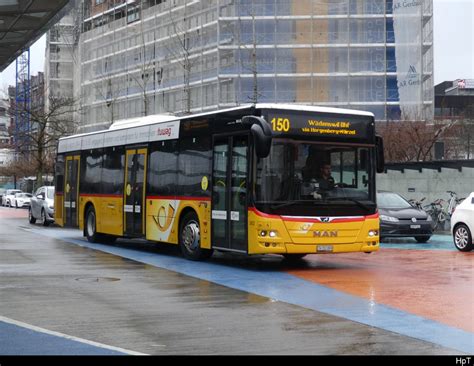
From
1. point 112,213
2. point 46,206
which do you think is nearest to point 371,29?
point 46,206

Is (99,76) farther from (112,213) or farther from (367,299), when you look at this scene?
(367,299)

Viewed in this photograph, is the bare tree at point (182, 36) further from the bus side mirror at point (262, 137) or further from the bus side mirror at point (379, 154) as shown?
the bus side mirror at point (262, 137)

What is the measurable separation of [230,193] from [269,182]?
1055mm

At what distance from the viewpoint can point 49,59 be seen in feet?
347

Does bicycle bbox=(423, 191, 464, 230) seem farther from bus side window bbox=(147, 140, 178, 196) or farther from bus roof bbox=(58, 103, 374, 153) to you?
bus side window bbox=(147, 140, 178, 196)

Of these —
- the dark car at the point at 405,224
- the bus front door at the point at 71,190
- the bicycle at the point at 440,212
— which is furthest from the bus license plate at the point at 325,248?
the bicycle at the point at 440,212

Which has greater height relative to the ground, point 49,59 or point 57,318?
point 49,59

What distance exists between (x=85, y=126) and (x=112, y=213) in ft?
218

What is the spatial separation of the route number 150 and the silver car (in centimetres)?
1893

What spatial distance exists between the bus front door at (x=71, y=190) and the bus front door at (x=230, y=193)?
8354 mm

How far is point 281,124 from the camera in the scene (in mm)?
13406
